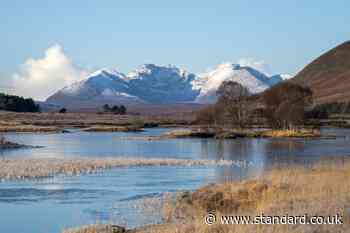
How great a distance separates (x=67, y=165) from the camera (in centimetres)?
4828

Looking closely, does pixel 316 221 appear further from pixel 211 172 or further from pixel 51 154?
pixel 51 154

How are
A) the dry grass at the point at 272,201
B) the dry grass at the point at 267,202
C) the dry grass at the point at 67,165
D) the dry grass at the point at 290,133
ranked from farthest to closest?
the dry grass at the point at 290,133 < the dry grass at the point at 67,165 < the dry grass at the point at 272,201 < the dry grass at the point at 267,202

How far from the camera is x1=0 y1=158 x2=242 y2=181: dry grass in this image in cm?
4259

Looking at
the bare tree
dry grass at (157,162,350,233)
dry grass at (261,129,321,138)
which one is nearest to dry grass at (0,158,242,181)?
dry grass at (157,162,350,233)

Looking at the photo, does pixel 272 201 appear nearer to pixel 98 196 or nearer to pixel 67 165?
pixel 98 196

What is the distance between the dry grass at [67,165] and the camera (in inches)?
1677

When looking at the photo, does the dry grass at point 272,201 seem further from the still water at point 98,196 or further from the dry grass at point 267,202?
the still water at point 98,196

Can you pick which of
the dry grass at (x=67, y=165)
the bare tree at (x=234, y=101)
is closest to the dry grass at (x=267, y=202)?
the dry grass at (x=67, y=165)

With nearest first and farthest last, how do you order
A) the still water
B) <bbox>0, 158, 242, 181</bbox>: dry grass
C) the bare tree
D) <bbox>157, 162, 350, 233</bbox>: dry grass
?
<bbox>157, 162, 350, 233</bbox>: dry grass, the still water, <bbox>0, 158, 242, 181</bbox>: dry grass, the bare tree

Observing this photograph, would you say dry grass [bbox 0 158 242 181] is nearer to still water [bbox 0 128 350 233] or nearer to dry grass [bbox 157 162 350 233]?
still water [bbox 0 128 350 233]

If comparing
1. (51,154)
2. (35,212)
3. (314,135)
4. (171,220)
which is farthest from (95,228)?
(314,135)

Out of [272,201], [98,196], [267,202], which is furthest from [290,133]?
[272,201]

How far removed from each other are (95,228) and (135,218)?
11.9 feet

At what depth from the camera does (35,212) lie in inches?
1105
